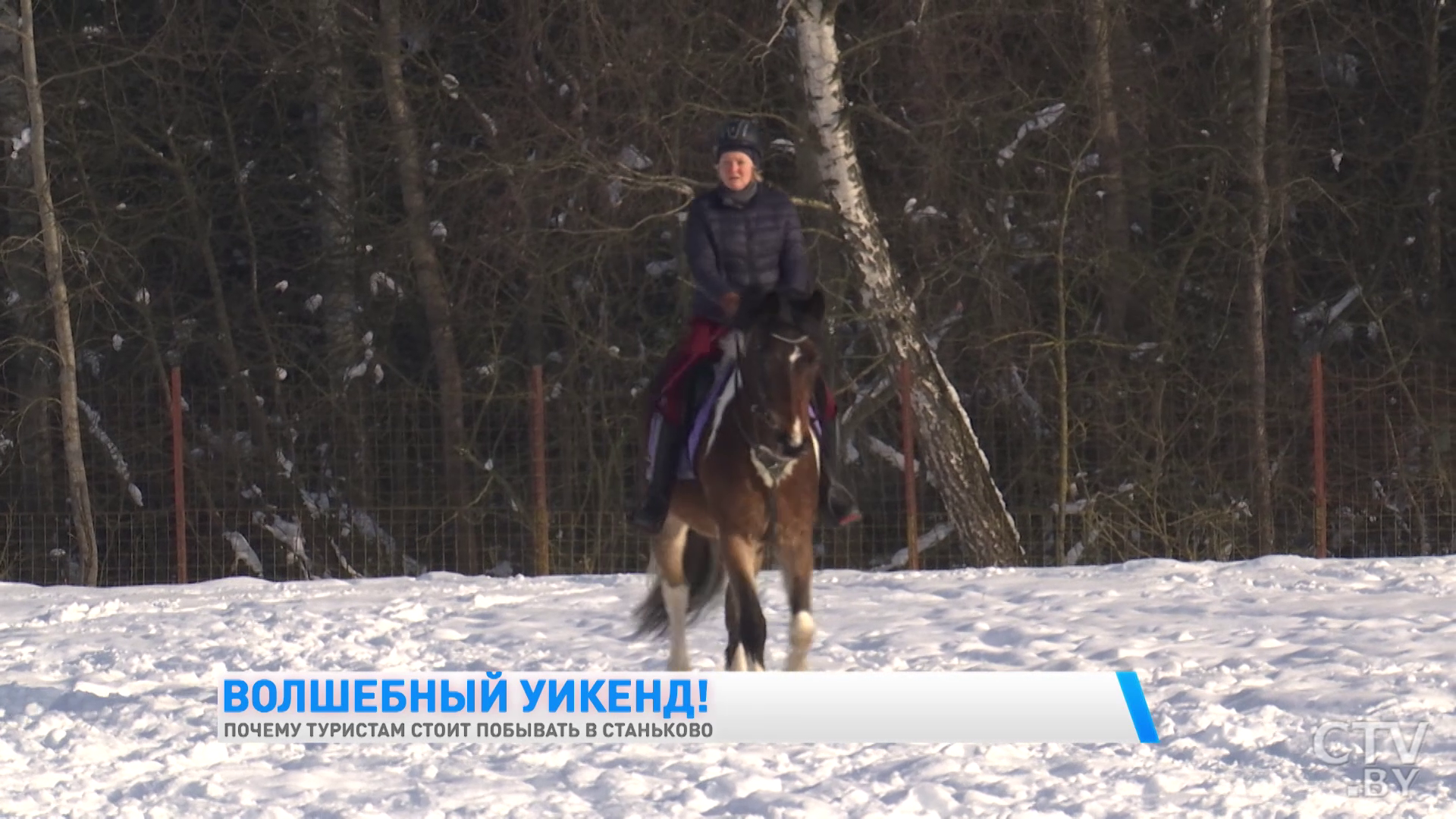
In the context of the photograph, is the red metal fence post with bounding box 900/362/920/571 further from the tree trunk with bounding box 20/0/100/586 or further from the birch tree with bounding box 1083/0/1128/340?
the tree trunk with bounding box 20/0/100/586

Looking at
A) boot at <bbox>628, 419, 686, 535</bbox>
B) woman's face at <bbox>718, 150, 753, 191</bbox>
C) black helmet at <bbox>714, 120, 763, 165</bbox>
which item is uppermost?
black helmet at <bbox>714, 120, 763, 165</bbox>

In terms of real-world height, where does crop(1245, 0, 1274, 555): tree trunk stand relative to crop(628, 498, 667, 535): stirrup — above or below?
above

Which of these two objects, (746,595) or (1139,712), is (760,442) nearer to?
(746,595)

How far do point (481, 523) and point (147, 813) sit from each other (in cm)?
1269

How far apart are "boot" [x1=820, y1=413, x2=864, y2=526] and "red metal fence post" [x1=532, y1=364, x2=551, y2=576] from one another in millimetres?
6451

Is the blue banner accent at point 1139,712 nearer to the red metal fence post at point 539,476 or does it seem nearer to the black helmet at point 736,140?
the black helmet at point 736,140

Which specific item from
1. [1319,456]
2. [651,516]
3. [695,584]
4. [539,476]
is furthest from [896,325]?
[651,516]

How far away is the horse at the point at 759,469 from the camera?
29.0ft

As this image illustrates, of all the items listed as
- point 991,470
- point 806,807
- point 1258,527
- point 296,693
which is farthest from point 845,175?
point 806,807

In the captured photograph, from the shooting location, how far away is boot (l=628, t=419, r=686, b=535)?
9.79 meters

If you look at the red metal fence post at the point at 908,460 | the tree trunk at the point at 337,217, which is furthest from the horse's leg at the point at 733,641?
the tree trunk at the point at 337,217

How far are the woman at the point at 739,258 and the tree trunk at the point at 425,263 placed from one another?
1056 cm

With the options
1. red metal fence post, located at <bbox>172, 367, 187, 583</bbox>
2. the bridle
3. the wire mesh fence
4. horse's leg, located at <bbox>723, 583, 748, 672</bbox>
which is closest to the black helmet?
the bridle

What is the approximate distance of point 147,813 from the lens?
7.22m
